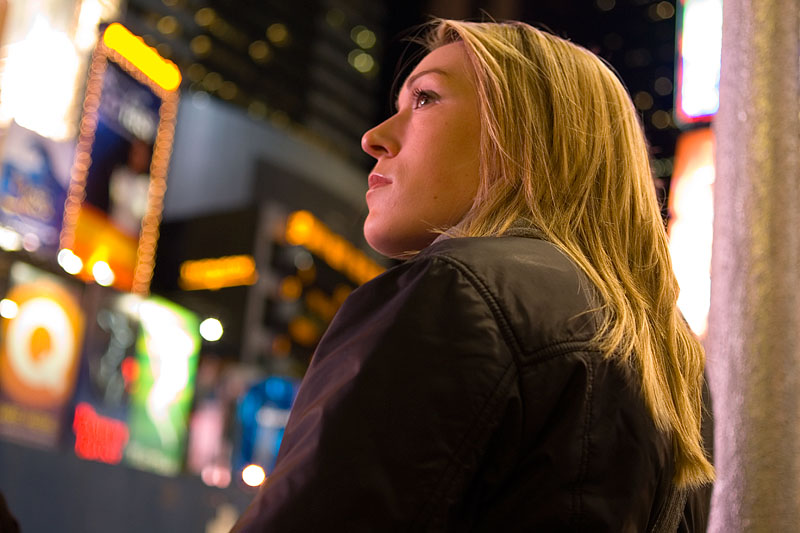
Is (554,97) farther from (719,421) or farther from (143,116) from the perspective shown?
(143,116)

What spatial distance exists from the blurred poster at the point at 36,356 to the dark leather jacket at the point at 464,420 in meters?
11.8

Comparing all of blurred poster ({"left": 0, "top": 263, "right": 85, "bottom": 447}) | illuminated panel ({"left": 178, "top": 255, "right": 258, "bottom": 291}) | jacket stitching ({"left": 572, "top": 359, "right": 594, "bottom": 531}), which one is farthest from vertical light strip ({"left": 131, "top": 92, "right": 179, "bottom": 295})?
jacket stitching ({"left": 572, "top": 359, "right": 594, "bottom": 531})

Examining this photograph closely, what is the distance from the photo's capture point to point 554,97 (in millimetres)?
1898

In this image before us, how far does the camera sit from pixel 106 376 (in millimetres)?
14016

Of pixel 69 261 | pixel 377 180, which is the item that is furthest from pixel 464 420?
pixel 69 261

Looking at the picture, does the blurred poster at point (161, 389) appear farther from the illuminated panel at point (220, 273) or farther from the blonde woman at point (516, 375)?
the blonde woman at point (516, 375)

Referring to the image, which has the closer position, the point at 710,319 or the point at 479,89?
the point at 479,89

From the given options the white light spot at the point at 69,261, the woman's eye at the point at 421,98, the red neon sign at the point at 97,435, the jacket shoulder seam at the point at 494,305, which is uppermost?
the woman's eye at the point at 421,98

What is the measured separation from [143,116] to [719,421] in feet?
58.0

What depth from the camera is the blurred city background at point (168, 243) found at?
34.6 ft

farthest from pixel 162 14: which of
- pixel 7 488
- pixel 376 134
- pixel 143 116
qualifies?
pixel 376 134

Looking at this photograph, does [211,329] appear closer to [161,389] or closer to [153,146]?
[153,146]

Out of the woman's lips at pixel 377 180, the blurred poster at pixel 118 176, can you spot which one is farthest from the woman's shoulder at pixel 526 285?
the blurred poster at pixel 118 176

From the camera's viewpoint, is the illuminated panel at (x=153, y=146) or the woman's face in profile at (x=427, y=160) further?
the illuminated panel at (x=153, y=146)
